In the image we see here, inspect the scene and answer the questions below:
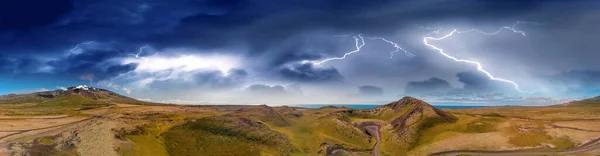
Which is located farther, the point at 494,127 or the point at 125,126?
the point at 494,127

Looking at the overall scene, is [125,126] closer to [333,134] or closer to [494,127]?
[333,134]

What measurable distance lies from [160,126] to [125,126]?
1091 cm

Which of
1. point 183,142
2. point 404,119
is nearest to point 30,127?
point 183,142

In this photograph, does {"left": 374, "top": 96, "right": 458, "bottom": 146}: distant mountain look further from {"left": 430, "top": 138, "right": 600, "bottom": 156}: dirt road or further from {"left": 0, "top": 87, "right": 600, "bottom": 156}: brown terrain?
{"left": 430, "top": 138, "right": 600, "bottom": 156}: dirt road

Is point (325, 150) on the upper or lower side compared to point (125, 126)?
lower

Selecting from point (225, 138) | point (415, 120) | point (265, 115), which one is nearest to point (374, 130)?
point (415, 120)

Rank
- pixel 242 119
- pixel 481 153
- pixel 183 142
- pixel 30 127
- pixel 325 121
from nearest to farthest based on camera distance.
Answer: pixel 183 142 → pixel 481 153 → pixel 242 119 → pixel 30 127 → pixel 325 121

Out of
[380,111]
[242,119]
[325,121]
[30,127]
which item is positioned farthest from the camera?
[380,111]

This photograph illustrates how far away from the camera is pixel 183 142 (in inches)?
3565

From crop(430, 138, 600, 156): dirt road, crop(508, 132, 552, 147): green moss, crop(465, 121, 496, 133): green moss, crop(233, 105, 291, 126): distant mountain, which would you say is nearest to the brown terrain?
crop(508, 132, 552, 147): green moss

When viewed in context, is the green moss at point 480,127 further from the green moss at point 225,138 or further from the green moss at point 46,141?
the green moss at point 46,141

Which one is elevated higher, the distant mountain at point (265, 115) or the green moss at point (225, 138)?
the distant mountain at point (265, 115)

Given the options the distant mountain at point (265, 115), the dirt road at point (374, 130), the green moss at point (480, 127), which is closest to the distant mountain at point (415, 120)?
the dirt road at point (374, 130)

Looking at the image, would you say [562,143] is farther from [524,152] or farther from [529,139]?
[524,152]
